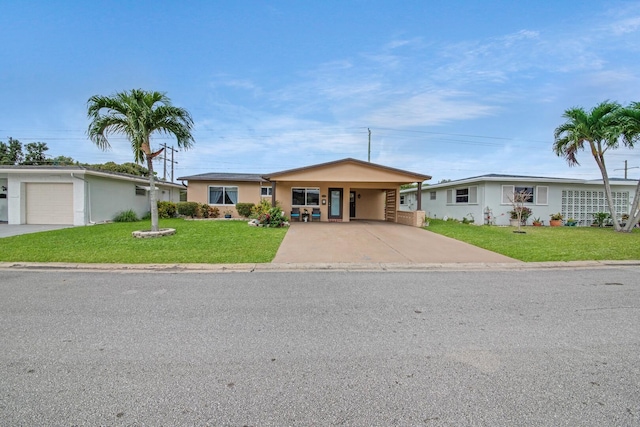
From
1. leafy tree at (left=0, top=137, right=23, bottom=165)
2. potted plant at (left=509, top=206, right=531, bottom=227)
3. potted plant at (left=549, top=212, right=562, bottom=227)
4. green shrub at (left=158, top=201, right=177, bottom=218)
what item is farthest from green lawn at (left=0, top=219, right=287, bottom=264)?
leafy tree at (left=0, top=137, right=23, bottom=165)

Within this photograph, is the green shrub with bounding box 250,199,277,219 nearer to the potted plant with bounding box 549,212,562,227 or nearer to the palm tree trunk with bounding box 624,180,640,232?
the potted plant with bounding box 549,212,562,227

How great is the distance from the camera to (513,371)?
9.12ft

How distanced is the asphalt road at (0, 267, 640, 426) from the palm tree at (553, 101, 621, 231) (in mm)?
12675

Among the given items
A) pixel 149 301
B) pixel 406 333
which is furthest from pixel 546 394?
pixel 149 301

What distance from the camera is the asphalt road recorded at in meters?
2.20

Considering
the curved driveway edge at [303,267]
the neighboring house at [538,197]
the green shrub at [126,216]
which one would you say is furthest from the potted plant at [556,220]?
the green shrub at [126,216]

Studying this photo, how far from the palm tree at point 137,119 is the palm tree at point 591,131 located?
18149 mm

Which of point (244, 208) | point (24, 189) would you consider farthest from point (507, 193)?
point (24, 189)

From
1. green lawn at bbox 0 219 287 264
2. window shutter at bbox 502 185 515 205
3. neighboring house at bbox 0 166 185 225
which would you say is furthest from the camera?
window shutter at bbox 502 185 515 205

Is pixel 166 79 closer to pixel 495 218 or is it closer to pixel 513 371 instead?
pixel 513 371

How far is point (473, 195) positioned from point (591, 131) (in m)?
6.63

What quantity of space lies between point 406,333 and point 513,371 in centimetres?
111

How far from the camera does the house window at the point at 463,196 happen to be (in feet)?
65.1

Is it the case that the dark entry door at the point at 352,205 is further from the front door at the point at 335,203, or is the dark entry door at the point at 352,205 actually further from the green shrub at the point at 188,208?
the green shrub at the point at 188,208
